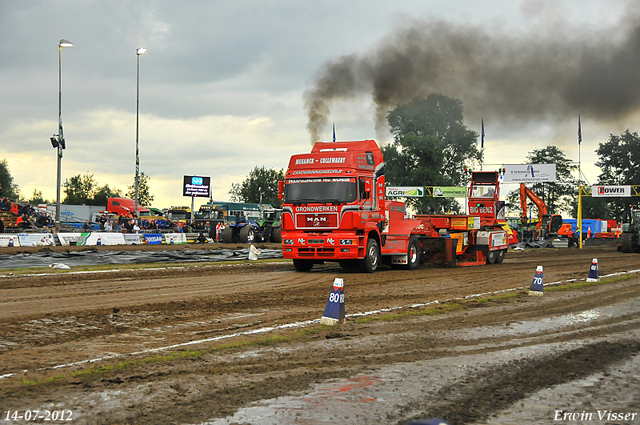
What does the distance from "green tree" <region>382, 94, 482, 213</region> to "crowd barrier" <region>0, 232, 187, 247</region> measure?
36.1 meters

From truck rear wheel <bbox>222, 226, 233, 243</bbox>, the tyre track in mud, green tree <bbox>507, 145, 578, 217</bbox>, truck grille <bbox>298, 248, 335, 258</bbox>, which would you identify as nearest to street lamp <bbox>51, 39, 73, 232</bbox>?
truck rear wheel <bbox>222, 226, 233, 243</bbox>

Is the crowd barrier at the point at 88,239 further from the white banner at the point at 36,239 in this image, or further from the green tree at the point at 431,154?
the green tree at the point at 431,154

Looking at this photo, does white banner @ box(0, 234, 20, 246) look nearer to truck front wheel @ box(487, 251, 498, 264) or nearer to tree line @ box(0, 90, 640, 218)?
tree line @ box(0, 90, 640, 218)

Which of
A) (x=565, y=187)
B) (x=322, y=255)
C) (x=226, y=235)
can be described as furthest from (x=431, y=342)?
(x=565, y=187)

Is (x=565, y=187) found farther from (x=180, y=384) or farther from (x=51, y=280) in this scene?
(x=180, y=384)

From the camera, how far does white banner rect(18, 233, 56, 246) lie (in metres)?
28.4

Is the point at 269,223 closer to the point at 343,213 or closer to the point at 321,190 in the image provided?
the point at 321,190

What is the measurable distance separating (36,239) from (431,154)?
49.8 m

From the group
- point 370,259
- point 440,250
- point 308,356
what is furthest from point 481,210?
point 308,356

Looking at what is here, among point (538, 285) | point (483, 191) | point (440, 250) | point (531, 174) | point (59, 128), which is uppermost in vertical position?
point (59, 128)

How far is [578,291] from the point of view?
1403 centimetres

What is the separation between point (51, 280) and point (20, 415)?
11.6 meters

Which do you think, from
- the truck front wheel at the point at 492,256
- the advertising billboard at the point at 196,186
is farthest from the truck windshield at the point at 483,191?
the advertising billboard at the point at 196,186

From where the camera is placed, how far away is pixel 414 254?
20.5 meters
